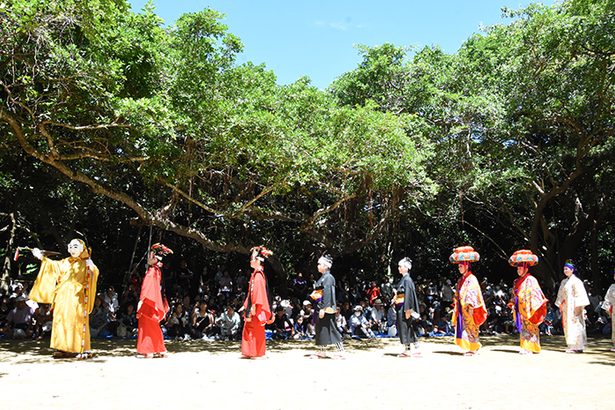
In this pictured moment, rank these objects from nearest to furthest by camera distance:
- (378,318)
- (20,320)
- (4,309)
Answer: (20,320)
(4,309)
(378,318)

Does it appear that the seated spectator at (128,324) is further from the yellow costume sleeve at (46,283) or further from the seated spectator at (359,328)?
the seated spectator at (359,328)

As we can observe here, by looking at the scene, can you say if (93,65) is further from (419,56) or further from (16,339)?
(419,56)

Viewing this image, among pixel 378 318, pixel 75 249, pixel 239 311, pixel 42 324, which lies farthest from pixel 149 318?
pixel 378 318

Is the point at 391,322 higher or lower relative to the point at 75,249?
lower

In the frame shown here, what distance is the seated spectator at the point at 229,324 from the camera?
12.3 m

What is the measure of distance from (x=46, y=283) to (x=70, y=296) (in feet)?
1.62

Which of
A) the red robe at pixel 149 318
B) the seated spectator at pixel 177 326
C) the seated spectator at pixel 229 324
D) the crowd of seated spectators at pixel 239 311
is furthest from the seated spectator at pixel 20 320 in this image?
the red robe at pixel 149 318

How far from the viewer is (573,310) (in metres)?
10.4

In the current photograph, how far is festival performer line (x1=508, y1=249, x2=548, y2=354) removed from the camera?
9.91 meters

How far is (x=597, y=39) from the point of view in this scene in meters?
9.99

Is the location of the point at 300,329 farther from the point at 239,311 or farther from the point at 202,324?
the point at 202,324

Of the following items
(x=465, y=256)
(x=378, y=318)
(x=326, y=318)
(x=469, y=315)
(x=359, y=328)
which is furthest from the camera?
(x=378, y=318)

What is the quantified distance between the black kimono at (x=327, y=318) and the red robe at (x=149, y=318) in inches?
99.5

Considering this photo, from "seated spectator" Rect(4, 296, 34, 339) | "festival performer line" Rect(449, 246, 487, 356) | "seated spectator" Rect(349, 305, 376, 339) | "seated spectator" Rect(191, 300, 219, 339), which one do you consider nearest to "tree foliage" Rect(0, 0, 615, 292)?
"seated spectator" Rect(191, 300, 219, 339)
